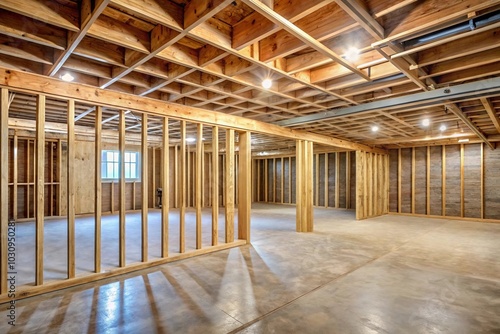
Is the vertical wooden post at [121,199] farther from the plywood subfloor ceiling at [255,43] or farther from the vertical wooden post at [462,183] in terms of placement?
the vertical wooden post at [462,183]

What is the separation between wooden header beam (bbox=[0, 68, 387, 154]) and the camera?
113 inches

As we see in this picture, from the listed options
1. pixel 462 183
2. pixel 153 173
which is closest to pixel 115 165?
pixel 153 173

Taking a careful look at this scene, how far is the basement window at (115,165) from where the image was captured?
8867mm

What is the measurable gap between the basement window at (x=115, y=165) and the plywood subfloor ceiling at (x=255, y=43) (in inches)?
190

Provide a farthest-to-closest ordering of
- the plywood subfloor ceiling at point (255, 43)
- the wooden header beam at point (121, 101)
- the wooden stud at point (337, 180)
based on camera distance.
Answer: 1. the wooden stud at point (337, 180)
2. the wooden header beam at point (121, 101)
3. the plywood subfloor ceiling at point (255, 43)

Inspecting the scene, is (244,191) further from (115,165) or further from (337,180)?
(337,180)

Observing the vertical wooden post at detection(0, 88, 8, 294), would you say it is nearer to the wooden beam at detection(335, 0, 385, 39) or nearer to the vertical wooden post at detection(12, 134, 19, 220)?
the wooden beam at detection(335, 0, 385, 39)

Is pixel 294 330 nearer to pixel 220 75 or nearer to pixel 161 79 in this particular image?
pixel 220 75

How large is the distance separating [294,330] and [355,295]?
39.4 inches

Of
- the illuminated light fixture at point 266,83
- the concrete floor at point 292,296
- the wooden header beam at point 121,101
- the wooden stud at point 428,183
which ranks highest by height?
the illuminated light fixture at point 266,83

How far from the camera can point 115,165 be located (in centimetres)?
912

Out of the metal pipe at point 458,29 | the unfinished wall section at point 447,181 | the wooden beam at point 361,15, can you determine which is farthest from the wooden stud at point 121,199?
the unfinished wall section at point 447,181

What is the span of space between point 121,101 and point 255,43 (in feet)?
6.46

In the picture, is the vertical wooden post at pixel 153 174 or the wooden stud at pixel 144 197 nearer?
the wooden stud at pixel 144 197
